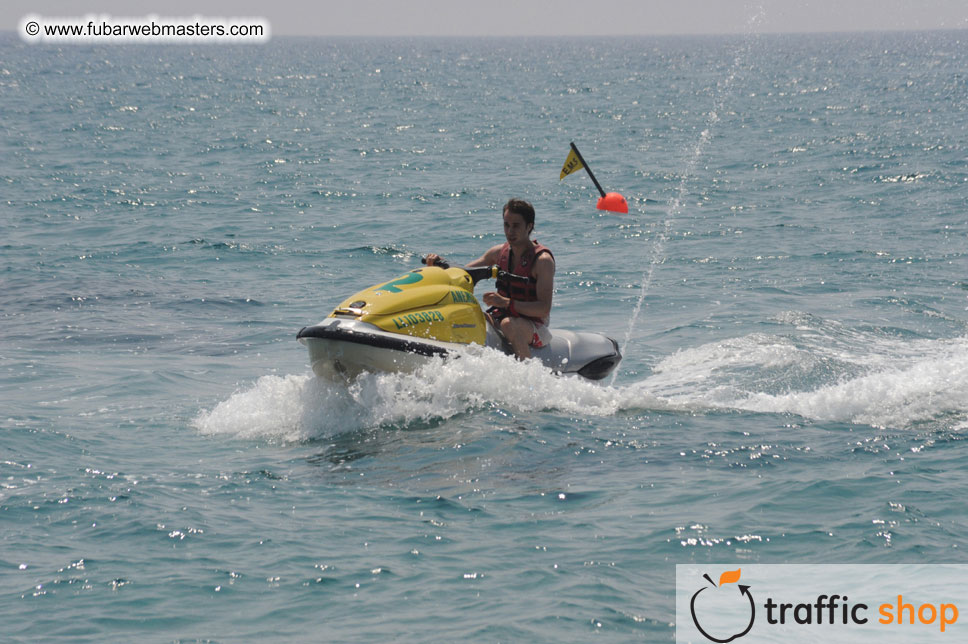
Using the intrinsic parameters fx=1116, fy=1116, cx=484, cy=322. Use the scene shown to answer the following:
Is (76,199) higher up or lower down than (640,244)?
higher up

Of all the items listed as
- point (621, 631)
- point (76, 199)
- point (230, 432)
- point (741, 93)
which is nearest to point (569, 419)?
point (230, 432)

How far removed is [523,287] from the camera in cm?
865

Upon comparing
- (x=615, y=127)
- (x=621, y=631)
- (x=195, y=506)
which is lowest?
(x=621, y=631)

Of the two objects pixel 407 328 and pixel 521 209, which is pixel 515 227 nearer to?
pixel 521 209

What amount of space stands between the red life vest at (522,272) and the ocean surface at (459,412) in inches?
24.1

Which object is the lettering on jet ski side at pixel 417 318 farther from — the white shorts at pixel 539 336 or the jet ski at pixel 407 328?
the white shorts at pixel 539 336

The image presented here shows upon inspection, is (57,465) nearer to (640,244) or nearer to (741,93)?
(640,244)

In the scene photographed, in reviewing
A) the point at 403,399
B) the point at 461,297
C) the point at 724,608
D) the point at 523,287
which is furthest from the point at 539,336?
the point at 724,608

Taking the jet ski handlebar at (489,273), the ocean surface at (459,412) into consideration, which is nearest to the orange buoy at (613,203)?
the jet ski handlebar at (489,273)

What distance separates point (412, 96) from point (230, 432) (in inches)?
2146

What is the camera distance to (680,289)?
46.9 feet

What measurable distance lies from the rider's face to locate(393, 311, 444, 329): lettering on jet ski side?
88 cm

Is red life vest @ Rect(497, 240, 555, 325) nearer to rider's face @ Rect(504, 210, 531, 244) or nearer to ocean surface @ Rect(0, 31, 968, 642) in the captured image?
rider's face @ Rect(504, 210, 531, 244)

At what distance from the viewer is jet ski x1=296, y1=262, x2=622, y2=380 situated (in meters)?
7.59
